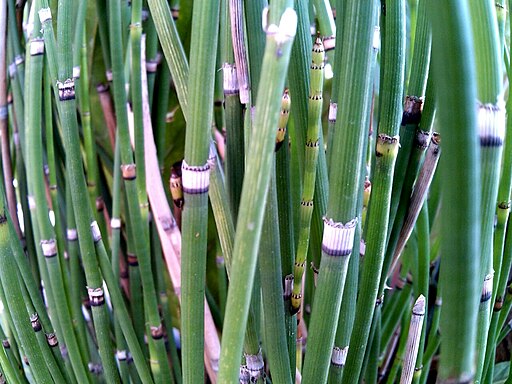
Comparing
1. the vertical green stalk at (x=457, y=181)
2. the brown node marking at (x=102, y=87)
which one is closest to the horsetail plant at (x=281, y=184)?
the vertical green stalk at (x=457, y=181)

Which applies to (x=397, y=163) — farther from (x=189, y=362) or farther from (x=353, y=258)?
(x=189, y=362)

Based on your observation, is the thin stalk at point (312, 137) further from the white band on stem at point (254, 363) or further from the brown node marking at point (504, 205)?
the brown node marking at point (504, 205)

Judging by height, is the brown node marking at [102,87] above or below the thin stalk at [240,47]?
below

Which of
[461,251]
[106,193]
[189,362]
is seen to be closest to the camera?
[461,251]

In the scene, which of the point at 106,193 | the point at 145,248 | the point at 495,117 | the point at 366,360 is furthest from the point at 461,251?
the point at 106,193

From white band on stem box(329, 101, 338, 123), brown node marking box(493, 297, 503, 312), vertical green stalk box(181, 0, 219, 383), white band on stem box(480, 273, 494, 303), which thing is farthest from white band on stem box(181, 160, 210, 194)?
brown node marking box(493, 297, 503, 312)

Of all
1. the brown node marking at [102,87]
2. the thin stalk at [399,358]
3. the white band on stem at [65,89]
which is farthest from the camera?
the brown node marking at [102,87]

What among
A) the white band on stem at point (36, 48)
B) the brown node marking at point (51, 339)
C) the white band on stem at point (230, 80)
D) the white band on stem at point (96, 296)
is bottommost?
the brown node marking at point (51, 339)

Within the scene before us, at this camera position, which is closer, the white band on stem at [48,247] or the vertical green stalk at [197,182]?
the vertical green stalk at [197,182]
